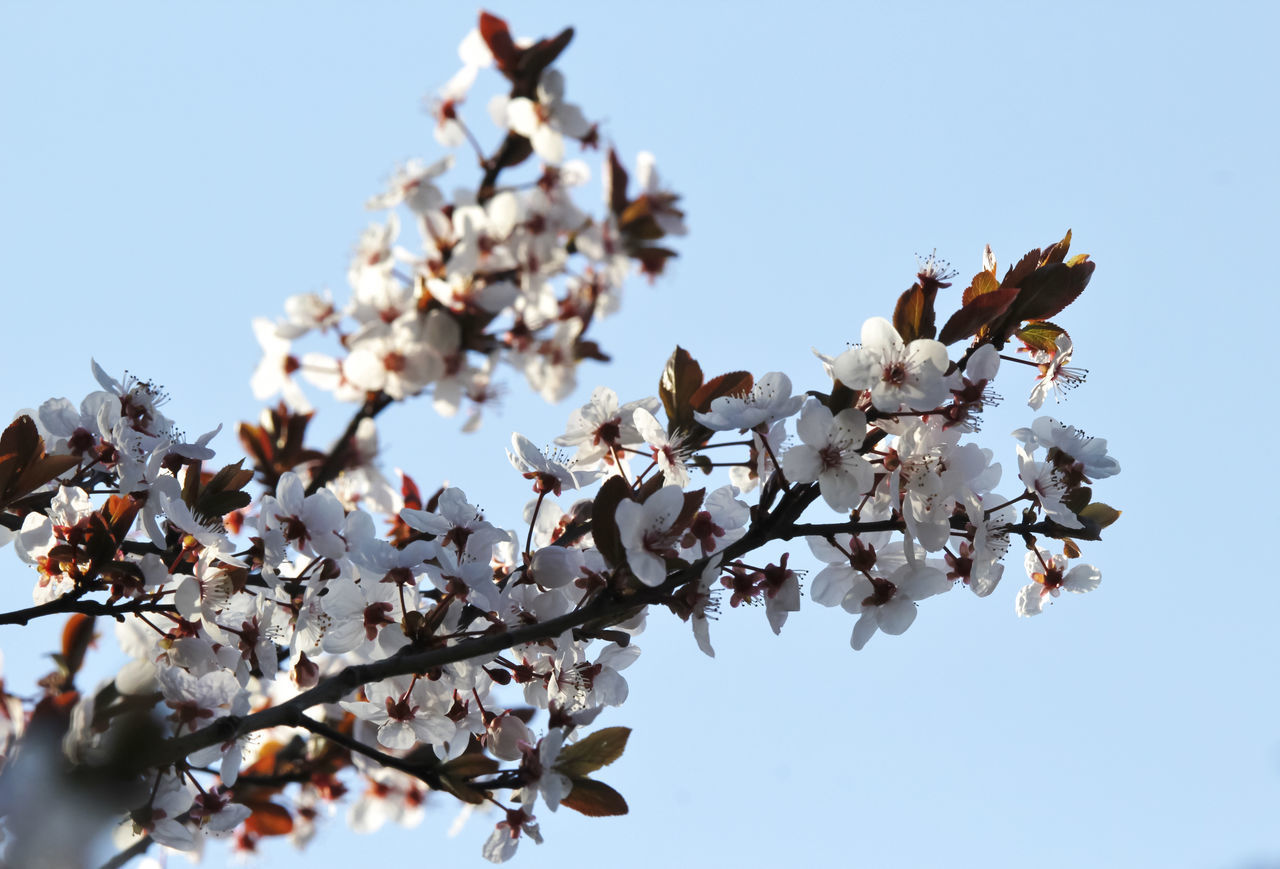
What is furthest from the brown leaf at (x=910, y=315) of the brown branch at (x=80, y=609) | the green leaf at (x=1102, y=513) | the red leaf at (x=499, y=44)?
the red leaf at (x=499, y=44)

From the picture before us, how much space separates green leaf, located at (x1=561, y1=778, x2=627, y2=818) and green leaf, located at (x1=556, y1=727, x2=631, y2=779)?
0.06 ft

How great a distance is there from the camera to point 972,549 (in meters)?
Result: 1.85

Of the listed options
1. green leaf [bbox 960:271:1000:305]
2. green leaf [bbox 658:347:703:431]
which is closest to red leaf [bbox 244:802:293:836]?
green leaf [bbox 658:347:703:431]

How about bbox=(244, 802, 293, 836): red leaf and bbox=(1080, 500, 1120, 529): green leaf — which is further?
bbox=(244, 802, 293, 836): red leaf

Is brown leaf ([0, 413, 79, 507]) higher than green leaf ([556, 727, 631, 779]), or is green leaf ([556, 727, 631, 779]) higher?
brown leaf ([0, 413, 79, 507])

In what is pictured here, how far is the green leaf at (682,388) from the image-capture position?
1906mm

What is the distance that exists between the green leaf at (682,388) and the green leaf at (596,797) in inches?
24.7

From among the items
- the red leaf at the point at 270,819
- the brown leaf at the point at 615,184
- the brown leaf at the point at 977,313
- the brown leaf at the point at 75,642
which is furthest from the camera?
the brown leaf at the point at 615,184

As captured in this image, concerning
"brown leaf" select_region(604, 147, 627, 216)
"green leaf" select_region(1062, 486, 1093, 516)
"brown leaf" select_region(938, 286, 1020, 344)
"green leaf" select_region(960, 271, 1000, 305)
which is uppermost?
"brown leaf" select_region(604, 147, 627, 216)

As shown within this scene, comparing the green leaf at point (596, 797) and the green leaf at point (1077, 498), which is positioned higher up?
the green leaf at point (1077, 498)

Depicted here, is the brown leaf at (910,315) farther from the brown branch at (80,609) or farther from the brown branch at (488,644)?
the brown branch at (80,609)

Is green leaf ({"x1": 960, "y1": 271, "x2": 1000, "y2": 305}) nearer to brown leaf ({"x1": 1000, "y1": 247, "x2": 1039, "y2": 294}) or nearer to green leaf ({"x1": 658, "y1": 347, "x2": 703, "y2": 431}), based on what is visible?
brown leaf ({"x1": 1000, "y1": 247, "x2": 1039, "y2": 294})

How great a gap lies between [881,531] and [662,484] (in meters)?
0.37

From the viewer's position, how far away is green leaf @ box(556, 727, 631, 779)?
1877 mm
